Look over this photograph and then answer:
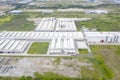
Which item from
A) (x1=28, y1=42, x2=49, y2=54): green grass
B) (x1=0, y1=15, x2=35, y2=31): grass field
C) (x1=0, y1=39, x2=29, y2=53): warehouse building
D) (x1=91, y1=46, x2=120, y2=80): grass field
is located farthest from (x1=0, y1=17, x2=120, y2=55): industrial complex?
(x1=0, y1=15, x2=35, y2=31): grass field

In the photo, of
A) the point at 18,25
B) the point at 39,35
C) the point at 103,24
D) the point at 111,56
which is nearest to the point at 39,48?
the point at 39,35

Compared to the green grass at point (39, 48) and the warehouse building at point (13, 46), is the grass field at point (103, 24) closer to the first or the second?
the green grass at point (39, 48)

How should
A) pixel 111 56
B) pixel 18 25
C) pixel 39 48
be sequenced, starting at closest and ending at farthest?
pixel 111 56 → pixel 39 48 → pixel 18 25

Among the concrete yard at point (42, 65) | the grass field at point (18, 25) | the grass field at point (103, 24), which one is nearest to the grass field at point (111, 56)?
the concrete yard at point (42, 65)

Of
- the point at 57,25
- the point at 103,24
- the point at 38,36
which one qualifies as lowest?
the point at 103,24

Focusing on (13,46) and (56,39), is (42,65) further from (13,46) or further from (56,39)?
(56,39)
